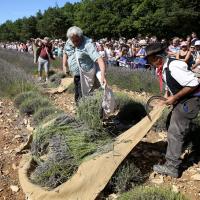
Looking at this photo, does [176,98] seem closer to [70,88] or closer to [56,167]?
[56,167]

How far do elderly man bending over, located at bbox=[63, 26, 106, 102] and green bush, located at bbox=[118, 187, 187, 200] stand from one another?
2.31 metres

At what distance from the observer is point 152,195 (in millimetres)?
4461

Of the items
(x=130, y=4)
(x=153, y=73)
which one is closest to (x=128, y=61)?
(x=153, y=73)

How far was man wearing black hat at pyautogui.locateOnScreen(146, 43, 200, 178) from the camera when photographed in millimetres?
5023

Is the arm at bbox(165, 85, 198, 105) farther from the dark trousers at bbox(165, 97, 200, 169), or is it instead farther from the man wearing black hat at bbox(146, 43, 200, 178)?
the dark trousers at bbox(165, 97, 200, 169)

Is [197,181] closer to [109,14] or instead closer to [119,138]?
[119,138]

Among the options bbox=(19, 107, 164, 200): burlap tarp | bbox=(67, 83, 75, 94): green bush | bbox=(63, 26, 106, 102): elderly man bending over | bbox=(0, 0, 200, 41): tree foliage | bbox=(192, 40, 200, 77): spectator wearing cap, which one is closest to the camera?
bbox=(19, 107, 164, 200): burlap tarp

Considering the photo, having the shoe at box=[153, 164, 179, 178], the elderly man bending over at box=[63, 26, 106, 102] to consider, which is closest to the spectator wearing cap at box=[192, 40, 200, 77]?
the elderly man bending over at box=[63, 26, 106, 102]

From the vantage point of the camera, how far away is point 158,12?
45.2 meters

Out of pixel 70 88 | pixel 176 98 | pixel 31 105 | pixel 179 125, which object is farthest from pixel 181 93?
pixel 70 88

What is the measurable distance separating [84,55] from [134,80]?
22.9 ft

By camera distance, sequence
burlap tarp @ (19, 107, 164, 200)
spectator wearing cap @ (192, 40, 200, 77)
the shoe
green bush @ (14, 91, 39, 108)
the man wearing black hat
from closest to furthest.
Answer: burlap tarp @ (19, 107, 164, 200) → the man wearing black hat → the shoe → spectator wearing cap @ (192, 40, 200, 77) → green bush @ (14, 91, 39, 108)

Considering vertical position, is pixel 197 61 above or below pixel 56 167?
above

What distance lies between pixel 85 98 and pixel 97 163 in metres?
1.51
